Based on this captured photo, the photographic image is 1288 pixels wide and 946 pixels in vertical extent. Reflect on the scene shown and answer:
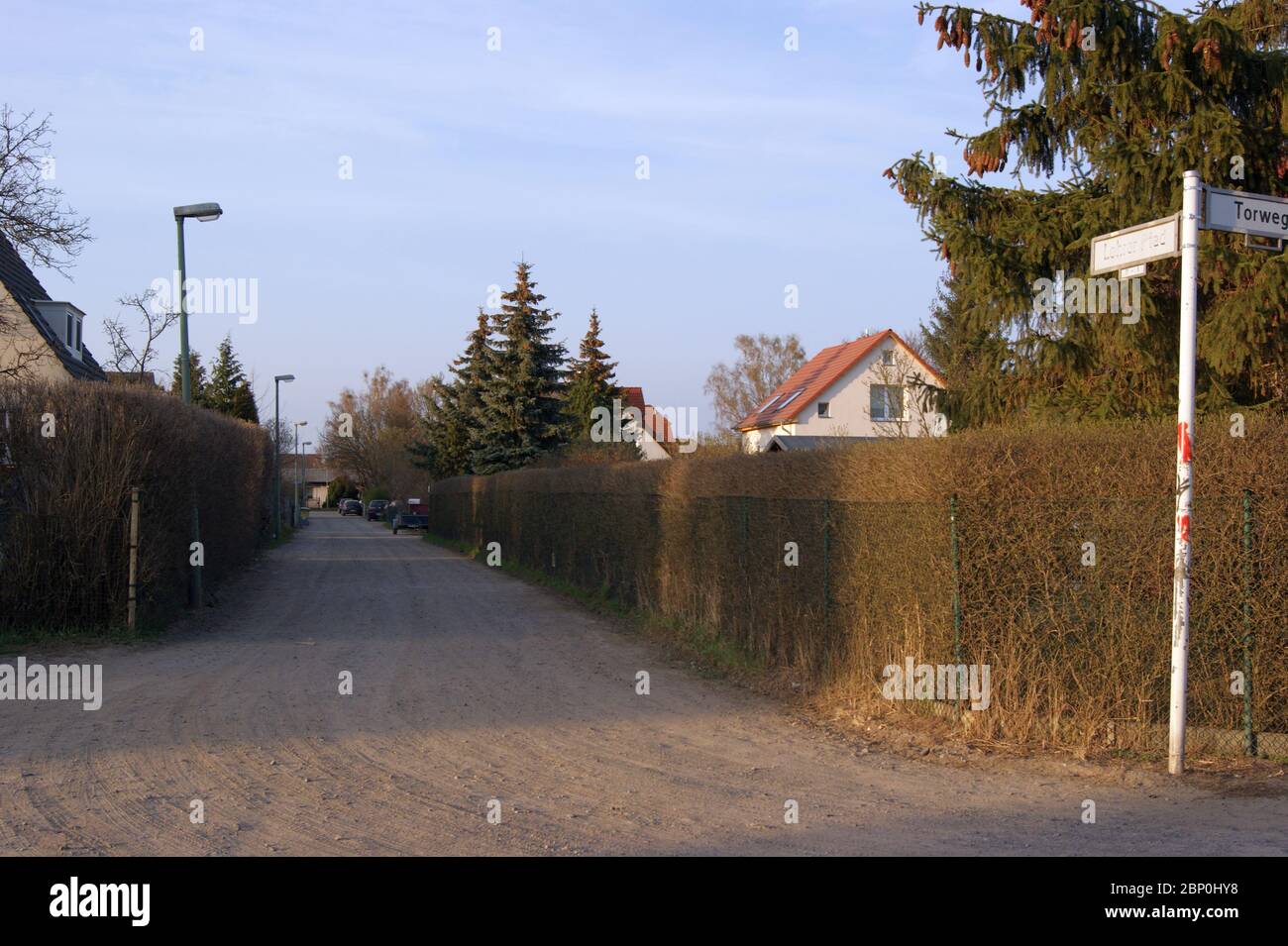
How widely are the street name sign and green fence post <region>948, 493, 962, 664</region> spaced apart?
2.91 metres

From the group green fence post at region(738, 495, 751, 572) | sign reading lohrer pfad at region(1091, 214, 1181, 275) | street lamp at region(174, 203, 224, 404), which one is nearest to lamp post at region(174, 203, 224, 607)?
street lamp at region(174, 203, 224, 404)

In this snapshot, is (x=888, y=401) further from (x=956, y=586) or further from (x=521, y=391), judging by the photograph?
(x=956, y=586)

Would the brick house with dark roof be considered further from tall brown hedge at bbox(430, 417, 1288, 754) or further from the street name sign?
the street name sign

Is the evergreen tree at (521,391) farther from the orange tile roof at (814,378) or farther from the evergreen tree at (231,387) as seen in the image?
the evergreen tree at (231,387)

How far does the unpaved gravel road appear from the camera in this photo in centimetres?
639

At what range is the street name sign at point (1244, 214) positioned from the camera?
7895 mm

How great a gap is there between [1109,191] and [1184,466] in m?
6.24

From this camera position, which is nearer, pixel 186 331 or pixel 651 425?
pixel 186 331

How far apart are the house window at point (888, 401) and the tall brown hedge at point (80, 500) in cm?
1261

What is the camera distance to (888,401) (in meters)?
30.9

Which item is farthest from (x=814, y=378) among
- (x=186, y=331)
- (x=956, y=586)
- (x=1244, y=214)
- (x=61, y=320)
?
(x=1244, y=214)

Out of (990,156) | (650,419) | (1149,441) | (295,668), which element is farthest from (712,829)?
(650,419)

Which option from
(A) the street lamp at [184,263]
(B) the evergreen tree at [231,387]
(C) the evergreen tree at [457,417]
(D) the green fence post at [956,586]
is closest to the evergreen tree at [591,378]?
(C) the evergreen tree at [457,417]
